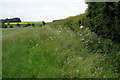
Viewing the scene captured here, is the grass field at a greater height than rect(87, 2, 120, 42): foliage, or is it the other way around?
rect(87, 2, 120, 42): foliage

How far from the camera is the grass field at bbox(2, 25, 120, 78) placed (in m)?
10.6

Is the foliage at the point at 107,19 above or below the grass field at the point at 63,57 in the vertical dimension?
above

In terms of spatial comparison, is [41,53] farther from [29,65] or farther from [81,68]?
[81,68]

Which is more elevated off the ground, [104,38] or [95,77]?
[104,38]

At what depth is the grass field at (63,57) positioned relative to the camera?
10617 mm

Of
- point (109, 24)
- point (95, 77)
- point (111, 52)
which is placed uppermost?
point (109, 24)

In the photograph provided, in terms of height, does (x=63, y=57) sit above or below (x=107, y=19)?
below

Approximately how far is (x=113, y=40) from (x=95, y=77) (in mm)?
2477

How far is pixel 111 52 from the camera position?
11305 millimetres

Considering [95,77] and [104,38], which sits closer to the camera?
[95,77]

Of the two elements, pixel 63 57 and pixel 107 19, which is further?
pixel 63 57

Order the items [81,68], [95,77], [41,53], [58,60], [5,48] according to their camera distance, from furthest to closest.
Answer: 1. [5,48]
2. [41,53]
3. [58,60]
4. [81,68]
5. [95,77]

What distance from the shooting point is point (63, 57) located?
12156 mm

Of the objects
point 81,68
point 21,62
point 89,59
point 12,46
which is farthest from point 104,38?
point 12,46
